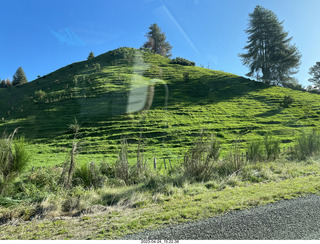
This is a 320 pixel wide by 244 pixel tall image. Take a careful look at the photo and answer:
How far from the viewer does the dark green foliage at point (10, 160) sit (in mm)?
5414

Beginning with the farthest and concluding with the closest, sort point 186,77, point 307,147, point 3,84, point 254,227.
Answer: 1. point 3,84
2. point 186,77
3. point 307,147
4. point 254,227

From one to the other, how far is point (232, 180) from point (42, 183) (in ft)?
21.5

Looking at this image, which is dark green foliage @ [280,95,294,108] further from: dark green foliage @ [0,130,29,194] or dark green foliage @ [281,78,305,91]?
dark green foliage @ [0,130,29,194]

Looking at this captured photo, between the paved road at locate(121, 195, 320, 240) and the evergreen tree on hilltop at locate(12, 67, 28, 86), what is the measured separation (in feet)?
249

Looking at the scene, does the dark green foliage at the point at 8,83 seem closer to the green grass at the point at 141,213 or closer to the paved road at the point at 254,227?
the green grass at the point at 141,213

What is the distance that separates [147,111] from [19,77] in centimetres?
5568

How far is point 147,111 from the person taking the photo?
106ft

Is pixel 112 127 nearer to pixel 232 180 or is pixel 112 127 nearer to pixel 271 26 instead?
pixel 232 180

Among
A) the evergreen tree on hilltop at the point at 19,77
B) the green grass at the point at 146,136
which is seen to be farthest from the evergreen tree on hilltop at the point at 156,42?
the evergreen tree on hilltop at the point at 19,77

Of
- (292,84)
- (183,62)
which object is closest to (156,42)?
(183,62)

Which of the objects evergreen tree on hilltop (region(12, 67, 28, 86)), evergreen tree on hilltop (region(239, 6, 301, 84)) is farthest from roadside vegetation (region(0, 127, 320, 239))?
evergreen tree on hilltop (region(12, 67, 28, 86))

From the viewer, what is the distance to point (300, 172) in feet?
25.7

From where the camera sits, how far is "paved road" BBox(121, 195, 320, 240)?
2.97 metres

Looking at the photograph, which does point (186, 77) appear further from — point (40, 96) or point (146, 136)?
point (40, 96)
